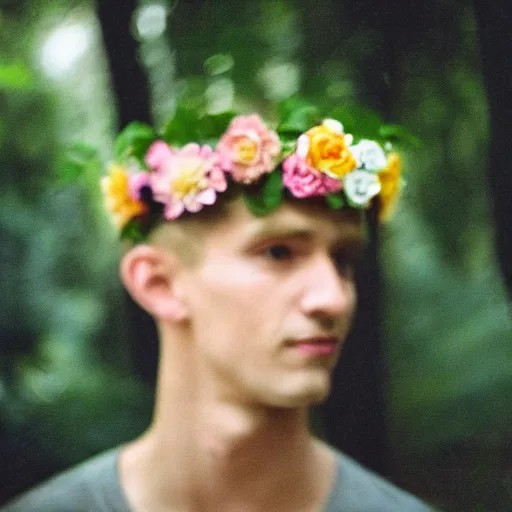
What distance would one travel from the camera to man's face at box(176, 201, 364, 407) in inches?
57.8

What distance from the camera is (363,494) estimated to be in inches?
63.3

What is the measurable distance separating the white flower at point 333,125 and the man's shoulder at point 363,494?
63 centimetres

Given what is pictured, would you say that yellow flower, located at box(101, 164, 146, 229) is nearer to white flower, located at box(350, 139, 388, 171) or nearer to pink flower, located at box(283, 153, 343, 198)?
pink flower, located at box(283, 153, 343, 198)

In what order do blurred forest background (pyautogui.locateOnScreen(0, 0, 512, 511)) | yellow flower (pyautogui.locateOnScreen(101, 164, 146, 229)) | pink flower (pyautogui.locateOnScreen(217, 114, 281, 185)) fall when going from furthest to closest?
blurred forest background (pyautogui.locateOnScreen(0, 0, 512, 511)) < yellow flower (pyautogui.locateOnScreen(101, 164, 146, 229)) < pink flower (pyautogui.locateOnScreen(217, 114, 281, 185))

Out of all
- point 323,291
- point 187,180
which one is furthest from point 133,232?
point 323,291

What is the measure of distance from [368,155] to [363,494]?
2.14ft

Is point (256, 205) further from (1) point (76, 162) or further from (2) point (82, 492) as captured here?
(2) point (82, 492)

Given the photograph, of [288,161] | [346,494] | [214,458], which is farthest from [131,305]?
[346,494]

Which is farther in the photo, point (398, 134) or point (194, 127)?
point (398, 134)

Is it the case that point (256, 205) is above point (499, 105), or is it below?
below

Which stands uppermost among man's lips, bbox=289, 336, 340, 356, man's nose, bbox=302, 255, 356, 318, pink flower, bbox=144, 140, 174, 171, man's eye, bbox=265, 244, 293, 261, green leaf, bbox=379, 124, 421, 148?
pink flower, bbox=144, 140, 174, 171

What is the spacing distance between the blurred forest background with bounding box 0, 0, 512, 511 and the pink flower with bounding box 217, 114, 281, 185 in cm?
22

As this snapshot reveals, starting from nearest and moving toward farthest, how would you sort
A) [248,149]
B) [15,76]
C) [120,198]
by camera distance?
[248,149] → [120,198] → [15,76]

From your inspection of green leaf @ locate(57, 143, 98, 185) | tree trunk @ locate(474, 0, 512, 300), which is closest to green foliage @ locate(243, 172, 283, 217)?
green leaf @ locate(57, 143, 98, 185)
